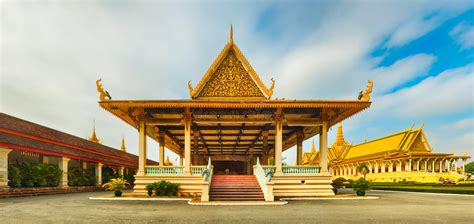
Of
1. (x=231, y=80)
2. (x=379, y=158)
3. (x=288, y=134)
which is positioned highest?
(x=231, y=80)

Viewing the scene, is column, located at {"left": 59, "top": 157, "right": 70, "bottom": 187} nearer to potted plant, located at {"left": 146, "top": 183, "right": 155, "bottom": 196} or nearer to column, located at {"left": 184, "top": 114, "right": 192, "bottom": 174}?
potted plant, located at {"left": 146, "top": 183, "right": 155, "bottom": 196}

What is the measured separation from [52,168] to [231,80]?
1209 centimetres

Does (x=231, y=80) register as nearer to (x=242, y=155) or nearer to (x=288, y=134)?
(x=288, y=134)

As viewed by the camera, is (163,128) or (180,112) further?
(163,128)

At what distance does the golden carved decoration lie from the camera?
16797 mm

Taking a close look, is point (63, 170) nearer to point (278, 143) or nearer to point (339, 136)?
point (278, 143)

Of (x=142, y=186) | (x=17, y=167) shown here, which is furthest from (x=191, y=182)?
(x=17, y=167)

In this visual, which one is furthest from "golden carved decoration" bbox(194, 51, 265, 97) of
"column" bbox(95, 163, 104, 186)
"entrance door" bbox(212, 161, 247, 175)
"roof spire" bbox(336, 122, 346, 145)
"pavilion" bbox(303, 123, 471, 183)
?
"roof spire" bbox(336, 122, 346, 145)

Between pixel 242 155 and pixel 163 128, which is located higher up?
pixel 163 128

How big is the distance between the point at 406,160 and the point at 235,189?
34746 mm

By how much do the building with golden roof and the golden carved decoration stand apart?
102ft

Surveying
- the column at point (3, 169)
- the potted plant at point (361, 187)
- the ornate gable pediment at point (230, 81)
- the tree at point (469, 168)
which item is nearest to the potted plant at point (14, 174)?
the column at point (3, 169)

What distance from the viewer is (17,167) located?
16359mm

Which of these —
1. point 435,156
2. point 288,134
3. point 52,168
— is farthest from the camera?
point 435,156
